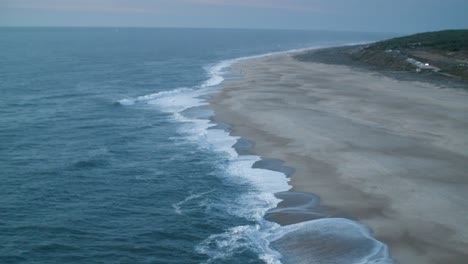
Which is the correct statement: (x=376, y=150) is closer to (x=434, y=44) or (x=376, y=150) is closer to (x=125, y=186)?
(x=125, y=186)

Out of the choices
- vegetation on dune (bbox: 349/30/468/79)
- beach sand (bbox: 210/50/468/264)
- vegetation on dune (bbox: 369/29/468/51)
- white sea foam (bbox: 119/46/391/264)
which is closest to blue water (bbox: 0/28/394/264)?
white sea foam (bbox: 119/46/391/264)

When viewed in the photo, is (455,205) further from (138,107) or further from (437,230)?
(138,107)

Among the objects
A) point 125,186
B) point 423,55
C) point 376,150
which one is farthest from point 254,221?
point 423,55

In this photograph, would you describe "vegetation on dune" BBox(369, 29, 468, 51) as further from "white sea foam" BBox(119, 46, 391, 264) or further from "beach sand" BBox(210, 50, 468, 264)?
"white sea foam" BBox(119, 46, 391, 264)

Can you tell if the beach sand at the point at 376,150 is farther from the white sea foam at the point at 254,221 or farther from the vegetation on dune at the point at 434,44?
the vegetation on dune at the point at 434,44

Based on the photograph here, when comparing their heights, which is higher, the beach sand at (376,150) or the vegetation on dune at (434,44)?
the vegetation on dune at (434,44)

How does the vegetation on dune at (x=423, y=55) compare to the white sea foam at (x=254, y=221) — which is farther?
the vegetation on dune at (x=423, y=55)

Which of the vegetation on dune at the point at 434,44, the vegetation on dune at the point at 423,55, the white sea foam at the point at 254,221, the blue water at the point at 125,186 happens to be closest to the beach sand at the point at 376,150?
the white sea foam at the point at 254,221

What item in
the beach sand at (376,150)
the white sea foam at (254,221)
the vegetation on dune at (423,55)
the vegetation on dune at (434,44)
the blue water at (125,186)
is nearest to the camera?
the white sea foam at (254,221)

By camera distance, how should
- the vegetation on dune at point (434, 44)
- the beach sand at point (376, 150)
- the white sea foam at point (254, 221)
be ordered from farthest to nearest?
1. the vegetation on dune at point (434, 44)
2. the beach sand at point (376, 150)
3. the white sea foam at point (254, 221)
